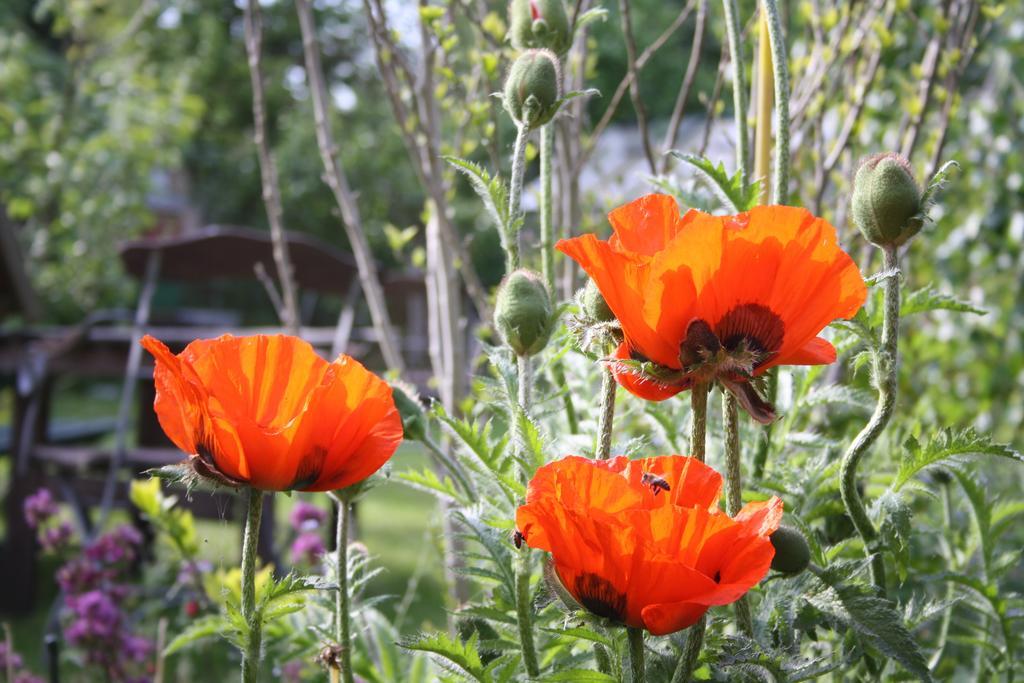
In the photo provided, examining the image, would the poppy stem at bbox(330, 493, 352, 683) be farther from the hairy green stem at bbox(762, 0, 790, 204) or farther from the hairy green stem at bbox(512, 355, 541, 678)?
the hairy green stem at bbox(762, 0, 790, 204)

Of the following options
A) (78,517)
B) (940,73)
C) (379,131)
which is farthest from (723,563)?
(379,131)

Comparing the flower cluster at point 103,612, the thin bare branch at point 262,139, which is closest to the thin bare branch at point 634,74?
the thin bare branch at point 262,139

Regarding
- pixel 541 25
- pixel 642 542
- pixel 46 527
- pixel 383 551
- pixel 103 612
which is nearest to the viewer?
pixel 642 542

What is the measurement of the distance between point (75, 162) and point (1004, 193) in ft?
16.6

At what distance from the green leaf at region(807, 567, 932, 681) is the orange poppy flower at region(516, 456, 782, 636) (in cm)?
17

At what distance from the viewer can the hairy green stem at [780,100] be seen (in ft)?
2.27

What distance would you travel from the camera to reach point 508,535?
0.67m

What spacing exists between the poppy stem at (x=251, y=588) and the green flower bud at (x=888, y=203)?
0.37 m

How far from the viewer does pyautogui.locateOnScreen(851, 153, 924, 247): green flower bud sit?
1.94ft

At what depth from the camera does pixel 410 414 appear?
2.43 ft

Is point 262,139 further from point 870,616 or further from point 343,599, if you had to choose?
point 870,616

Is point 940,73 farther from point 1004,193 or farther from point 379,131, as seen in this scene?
point 379,131

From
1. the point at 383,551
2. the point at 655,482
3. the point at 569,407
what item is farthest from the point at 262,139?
the point at 383,551

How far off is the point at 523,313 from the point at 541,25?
0.85 ft
